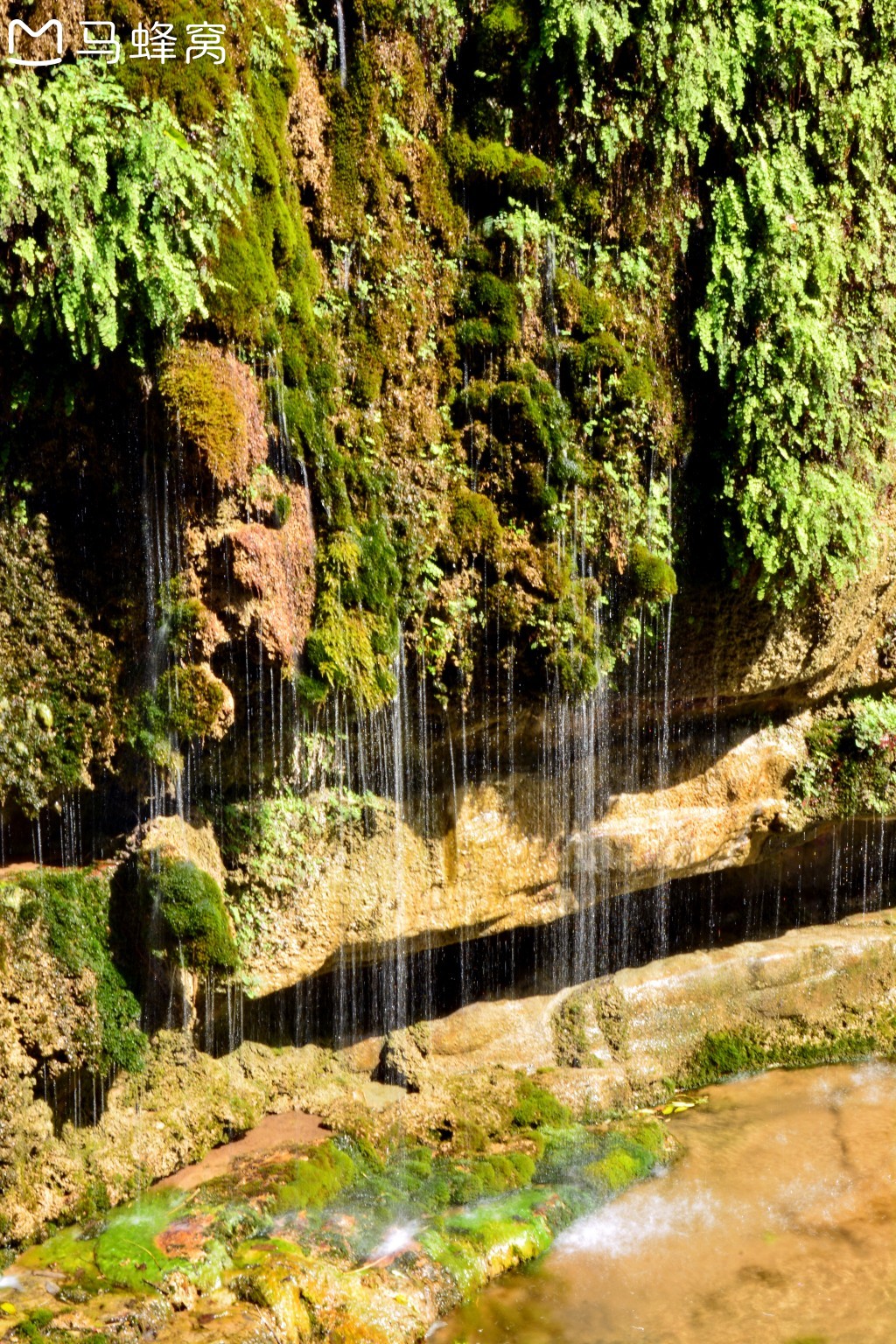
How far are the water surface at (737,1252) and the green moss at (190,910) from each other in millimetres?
2407

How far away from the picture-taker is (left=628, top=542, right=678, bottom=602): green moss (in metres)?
8.00

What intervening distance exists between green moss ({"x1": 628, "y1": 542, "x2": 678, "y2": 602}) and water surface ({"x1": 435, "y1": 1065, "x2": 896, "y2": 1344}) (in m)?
3.89

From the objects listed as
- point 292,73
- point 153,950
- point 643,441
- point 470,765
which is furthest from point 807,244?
point 153,950

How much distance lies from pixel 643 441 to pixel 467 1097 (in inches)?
183

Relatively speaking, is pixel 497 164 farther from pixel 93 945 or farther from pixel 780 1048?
pixel 780 1048

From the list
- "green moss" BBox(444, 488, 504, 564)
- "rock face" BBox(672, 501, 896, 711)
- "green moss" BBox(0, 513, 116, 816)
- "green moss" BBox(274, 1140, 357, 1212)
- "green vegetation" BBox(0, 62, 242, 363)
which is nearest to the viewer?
"green vegetation" BBox(0, 62, 242, 363)

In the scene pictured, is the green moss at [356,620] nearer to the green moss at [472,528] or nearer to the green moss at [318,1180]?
the green moss at [472,528]

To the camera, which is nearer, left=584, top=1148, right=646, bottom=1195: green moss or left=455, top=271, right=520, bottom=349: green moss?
left=455, top=271, right=520, bottom=349: green moss

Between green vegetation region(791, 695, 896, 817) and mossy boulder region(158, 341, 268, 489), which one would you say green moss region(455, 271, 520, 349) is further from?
green vegetation region(791, 695, 896, 817)

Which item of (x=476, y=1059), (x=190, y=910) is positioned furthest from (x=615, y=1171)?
(x=190, y=910)

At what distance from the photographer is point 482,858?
28.1 ft

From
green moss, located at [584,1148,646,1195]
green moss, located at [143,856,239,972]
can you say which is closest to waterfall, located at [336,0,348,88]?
green moss, located at [143,856,239,972]

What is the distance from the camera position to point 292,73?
6766 mm

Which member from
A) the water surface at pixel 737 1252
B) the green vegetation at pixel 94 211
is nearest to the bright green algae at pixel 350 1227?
the water surface at pixel 737 1252
